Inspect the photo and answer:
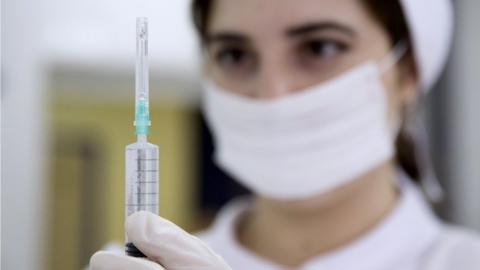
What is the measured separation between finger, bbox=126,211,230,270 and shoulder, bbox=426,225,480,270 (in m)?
0.55

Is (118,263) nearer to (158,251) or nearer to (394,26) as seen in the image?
(158,251)

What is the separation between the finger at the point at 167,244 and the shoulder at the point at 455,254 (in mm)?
547

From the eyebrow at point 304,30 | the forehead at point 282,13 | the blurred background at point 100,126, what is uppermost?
the forehead at point 282,13

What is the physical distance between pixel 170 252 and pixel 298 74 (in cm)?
53

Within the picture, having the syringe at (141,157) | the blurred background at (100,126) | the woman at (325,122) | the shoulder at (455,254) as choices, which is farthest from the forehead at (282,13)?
the blurred background at (100,126)

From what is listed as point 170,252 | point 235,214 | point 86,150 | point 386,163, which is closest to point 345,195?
point 386,163

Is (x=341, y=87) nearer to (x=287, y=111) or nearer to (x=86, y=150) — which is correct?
(x=287, y=111)

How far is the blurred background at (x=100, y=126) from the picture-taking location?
6.51 feet

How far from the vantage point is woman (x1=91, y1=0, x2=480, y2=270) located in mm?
1059

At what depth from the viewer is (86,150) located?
3.09 meters

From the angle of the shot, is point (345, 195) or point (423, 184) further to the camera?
point (423, 184)

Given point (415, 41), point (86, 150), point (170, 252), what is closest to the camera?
point (170, 252)

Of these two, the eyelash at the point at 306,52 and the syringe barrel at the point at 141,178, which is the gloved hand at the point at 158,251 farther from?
the eyelash at the point at 306,52

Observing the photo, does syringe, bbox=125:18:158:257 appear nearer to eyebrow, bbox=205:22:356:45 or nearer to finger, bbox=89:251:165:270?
finger, bbox=89:251:165:270
